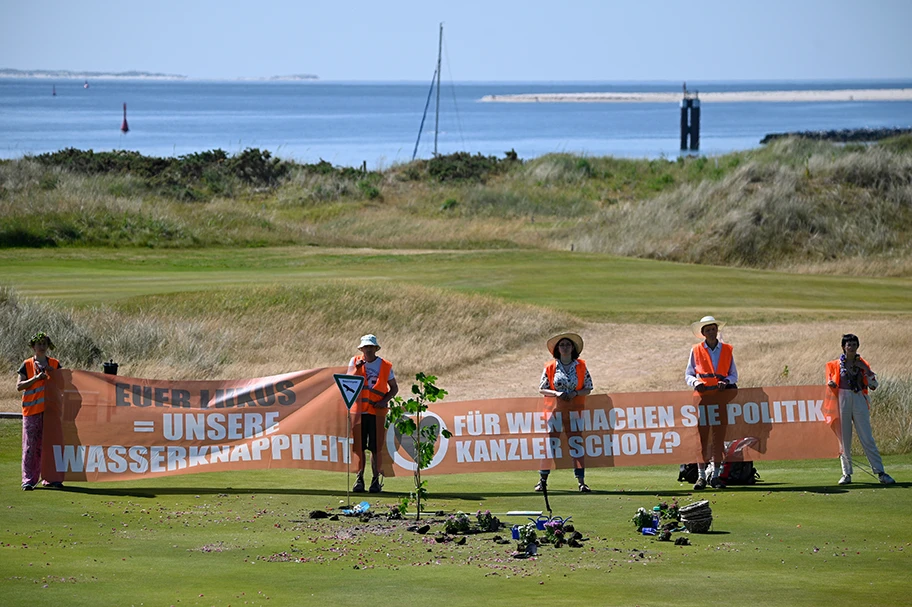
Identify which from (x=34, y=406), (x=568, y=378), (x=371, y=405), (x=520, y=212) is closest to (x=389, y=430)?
(x=371, y=405)

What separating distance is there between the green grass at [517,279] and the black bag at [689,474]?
51.4ft

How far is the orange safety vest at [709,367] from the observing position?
13.8 meters

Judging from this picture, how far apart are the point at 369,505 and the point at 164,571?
9.99ft

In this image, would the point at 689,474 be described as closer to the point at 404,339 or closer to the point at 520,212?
the point at 404,339

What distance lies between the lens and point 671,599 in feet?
29.4

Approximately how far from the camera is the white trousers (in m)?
13.6

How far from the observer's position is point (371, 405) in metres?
13.6

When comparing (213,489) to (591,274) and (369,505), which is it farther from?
(591,274)

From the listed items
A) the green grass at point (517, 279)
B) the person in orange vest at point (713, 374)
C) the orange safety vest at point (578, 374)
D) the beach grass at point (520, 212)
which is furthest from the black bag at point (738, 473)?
the beach grass at point (520, 212)

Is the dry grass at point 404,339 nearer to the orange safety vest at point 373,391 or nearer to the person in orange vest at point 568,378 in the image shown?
the person in orange vest at point 568,378

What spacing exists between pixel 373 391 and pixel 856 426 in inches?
221

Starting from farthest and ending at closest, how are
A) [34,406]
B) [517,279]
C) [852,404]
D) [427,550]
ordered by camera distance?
1. [517,279]
2. [852,404]
3. [34,406]
4. [427,550]

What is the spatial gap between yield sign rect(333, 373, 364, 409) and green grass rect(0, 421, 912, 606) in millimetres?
1168

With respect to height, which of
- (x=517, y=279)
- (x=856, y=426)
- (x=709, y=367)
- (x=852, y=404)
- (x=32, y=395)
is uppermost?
(x=517, y=279)
